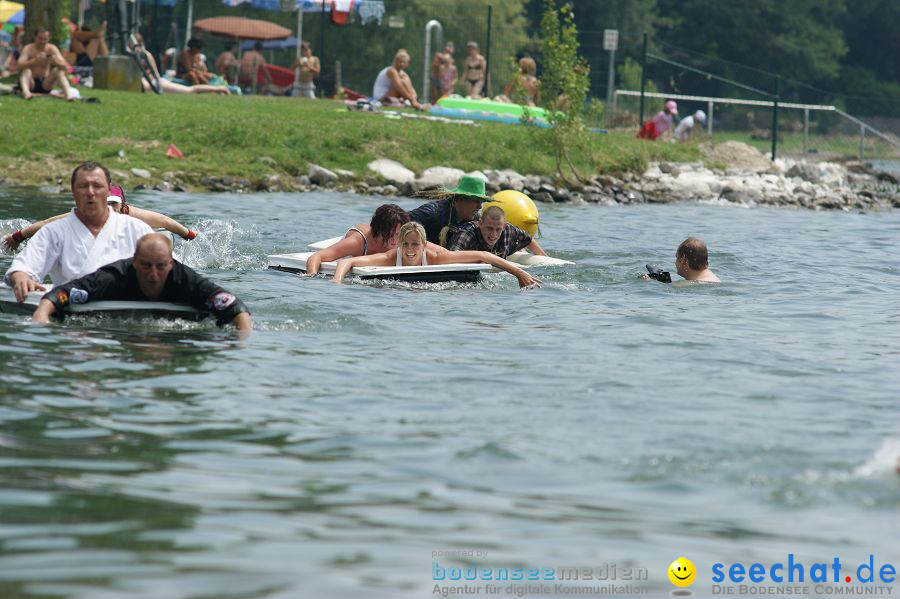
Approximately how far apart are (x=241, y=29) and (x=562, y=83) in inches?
709

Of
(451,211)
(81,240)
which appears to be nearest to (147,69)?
(451,211)

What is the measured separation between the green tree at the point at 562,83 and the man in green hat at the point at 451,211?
396 inches

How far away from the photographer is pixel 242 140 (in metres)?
24.5

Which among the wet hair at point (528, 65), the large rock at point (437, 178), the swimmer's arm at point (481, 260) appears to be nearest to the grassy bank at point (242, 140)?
the large rock at point (437, 178)

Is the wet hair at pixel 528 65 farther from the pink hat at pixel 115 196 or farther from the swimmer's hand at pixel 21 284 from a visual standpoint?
the swimmer's hand at pixel 21 284

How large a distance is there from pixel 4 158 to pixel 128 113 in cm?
318

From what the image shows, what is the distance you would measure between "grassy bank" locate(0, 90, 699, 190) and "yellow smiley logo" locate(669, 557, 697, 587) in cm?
1742

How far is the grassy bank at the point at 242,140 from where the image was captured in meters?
22.3

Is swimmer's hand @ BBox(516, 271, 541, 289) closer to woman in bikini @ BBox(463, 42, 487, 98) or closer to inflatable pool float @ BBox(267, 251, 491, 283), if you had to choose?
inflatable pool float @ BBox(267, 251, 491, 283)

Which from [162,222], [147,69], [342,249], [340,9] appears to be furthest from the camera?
[340,9]

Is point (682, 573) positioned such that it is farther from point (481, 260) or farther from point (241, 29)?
point (241, 29)

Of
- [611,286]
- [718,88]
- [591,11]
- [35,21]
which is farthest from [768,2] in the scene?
[611,286]

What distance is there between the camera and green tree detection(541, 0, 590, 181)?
24875 mm

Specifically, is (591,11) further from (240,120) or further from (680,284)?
(680,284)
